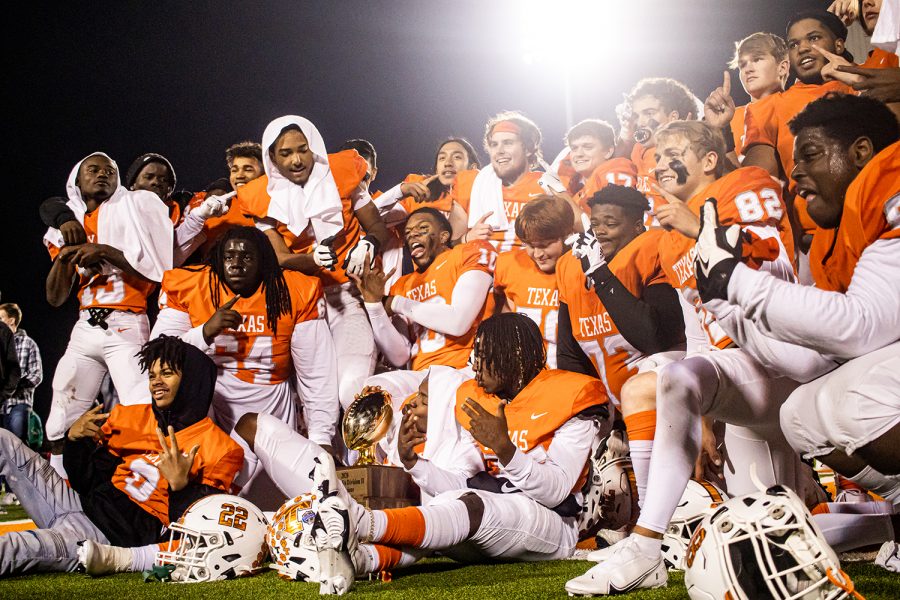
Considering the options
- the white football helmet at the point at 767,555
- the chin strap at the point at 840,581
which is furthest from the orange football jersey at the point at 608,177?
the chin strap at the point at 840,581

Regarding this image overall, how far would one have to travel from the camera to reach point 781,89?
300cm

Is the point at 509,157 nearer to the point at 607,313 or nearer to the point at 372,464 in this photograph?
the point at 607,313

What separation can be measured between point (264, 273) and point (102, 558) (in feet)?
4.80

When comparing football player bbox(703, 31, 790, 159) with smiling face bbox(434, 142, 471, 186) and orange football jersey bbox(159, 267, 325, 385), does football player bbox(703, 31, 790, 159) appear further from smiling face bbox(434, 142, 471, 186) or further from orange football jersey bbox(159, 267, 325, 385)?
orange football jersey bbox(159, 267, 325, 385)

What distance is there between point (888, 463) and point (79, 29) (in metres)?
4.23

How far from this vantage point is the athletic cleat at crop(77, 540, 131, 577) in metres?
2.68

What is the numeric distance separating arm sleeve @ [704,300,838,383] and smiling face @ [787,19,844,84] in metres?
1.22

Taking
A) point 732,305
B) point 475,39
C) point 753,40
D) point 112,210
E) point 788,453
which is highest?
point 475,39

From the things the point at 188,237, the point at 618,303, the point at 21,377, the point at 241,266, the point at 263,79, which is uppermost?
the point at 263,79

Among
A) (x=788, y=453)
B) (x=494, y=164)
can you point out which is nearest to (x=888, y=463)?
(x=788, y=453)

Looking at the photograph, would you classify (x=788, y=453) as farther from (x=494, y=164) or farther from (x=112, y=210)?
(x=112, y=210)

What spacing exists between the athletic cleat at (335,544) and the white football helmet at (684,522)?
33.8 inches

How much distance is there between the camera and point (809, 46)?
2.93 metres

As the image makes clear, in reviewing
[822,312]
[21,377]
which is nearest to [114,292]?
[21,377]
